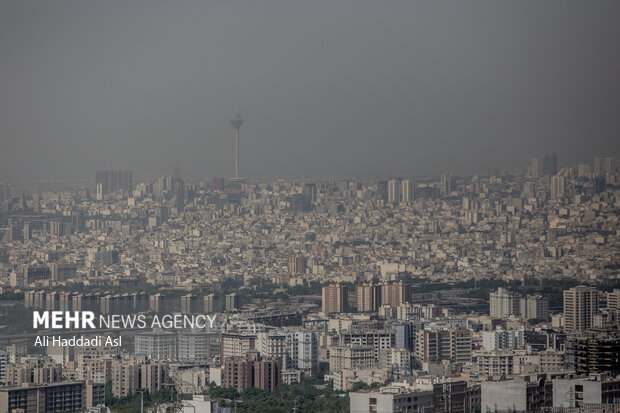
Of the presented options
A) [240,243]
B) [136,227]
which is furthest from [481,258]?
[136,227]

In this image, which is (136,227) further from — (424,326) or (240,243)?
(424,326)

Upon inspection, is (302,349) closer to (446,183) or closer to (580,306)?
(580,306)

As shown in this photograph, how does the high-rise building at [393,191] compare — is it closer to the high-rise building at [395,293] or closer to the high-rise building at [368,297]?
the high-rise building at [395,293]

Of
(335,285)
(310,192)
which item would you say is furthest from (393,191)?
(335,285)

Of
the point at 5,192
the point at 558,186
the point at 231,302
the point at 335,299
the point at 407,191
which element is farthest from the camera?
the point at 407,191

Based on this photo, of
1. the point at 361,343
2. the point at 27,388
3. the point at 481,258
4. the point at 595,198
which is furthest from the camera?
the point at 481,258

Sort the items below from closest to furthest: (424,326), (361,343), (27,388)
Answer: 1. (27,388)
2. (361,343)
3. (424,326)

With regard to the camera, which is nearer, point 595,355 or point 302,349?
point 595,355
